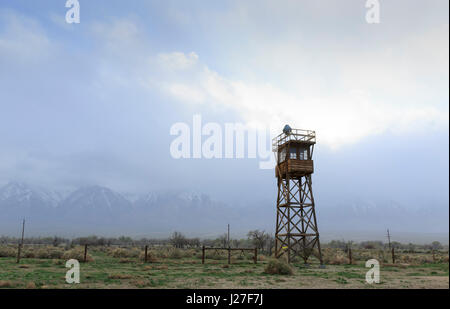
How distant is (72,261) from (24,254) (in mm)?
11815

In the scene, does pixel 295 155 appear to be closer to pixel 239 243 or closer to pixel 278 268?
pixel 278 268

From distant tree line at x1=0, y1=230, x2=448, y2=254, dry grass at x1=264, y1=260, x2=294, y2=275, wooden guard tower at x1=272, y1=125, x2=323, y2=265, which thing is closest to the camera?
dry grass at x1=264, y1=260, x2=294, y2=275

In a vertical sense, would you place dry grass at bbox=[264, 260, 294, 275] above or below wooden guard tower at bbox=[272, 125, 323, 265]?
below

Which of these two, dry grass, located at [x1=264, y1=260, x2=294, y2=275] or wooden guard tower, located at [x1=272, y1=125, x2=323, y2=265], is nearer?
dry grass, located at [x1=264, y1=260, x2=294, y2=275]

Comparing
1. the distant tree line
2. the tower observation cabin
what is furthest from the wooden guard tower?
the distant tree line

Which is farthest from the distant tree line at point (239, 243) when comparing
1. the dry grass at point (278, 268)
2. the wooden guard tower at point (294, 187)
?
the dry grass at point (278, 268)

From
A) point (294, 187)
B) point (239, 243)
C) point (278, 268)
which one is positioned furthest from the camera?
point (239, 243)

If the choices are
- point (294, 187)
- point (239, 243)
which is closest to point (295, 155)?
point (294, 187)

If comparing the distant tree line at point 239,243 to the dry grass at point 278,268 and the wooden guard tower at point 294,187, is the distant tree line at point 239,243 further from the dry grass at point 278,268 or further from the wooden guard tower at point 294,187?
the dry grass at point 278,268

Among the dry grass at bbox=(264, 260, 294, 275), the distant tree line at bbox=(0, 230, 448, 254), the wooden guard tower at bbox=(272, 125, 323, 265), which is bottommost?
the distant tree line at bbox=(0, 230, 448, 254)

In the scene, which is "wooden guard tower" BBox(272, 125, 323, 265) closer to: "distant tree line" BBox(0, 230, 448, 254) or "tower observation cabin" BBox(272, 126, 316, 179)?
"tower observation cabin" BBox(272, 126, 316, 179)
